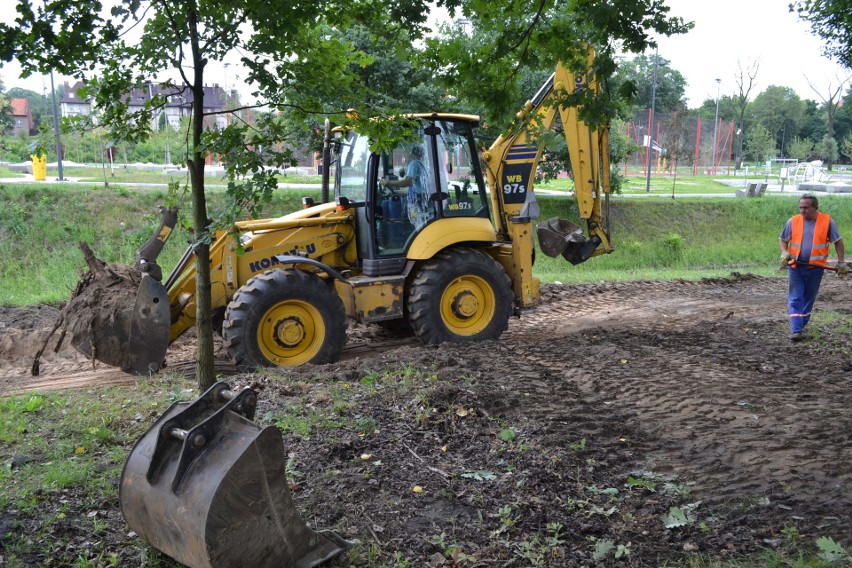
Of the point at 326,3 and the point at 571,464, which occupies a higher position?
the point at 326,3

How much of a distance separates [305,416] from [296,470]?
1.03 meters

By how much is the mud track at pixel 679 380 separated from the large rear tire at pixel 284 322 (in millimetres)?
461

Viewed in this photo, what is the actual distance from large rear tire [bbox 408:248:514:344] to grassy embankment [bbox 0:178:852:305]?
531 cm

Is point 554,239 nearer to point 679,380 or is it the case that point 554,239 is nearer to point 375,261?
point 375,261

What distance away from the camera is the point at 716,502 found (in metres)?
4.72

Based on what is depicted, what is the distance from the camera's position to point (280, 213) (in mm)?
18688

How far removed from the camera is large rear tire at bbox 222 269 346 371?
7902mm

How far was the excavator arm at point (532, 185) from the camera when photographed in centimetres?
970

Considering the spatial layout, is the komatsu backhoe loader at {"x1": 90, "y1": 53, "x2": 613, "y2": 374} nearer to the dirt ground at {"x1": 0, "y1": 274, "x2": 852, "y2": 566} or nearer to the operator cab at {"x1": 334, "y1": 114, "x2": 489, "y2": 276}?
the operator cab at {"x1": 334, "y1": 114, "x2": 489, "y2": 276}

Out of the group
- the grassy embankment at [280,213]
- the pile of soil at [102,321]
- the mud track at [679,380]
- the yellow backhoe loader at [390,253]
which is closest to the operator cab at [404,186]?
the yellow backhoe loader at [390,253]

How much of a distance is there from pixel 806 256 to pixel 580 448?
5.09 m

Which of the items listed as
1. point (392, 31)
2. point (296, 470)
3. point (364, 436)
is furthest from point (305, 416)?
point (392, 31)

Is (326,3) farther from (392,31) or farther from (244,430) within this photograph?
(244,430)

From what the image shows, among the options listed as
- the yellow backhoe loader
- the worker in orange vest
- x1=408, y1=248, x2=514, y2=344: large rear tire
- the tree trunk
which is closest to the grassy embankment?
the yellow backhoe loader
